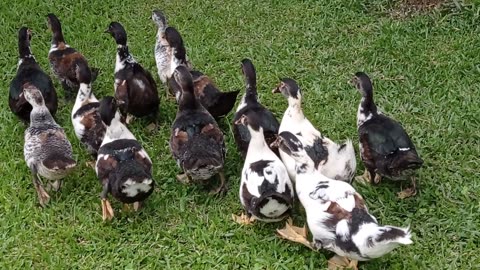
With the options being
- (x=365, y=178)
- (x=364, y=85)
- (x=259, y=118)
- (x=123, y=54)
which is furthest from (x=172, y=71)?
(x=365, y=178)

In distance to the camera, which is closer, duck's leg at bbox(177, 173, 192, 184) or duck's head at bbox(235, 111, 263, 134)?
duck's head at bbox(235, 111, 263, 134)

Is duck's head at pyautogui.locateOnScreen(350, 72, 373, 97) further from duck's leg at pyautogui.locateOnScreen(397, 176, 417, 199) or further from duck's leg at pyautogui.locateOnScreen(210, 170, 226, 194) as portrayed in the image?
duck's leg at pyautogui.locateOnScreen(210, 170, 226, 194)

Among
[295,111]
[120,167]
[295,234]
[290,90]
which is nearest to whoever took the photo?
[295,234]

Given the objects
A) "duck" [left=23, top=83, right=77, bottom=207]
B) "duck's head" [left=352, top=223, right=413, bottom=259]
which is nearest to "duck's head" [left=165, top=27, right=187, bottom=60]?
"duck" [left=23, top=83, right=77, bottom=207]

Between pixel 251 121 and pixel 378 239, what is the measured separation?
1.64 meters

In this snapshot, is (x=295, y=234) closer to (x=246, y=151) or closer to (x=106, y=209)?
(x=246, y=151)

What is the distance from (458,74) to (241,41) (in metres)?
2.42

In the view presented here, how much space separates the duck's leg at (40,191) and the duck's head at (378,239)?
262 cm

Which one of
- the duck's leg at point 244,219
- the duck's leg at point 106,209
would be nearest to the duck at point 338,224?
the duck's leg at point 244,219

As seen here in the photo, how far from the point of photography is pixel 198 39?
25.5ft

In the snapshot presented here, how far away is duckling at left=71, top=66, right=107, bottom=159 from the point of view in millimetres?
5891

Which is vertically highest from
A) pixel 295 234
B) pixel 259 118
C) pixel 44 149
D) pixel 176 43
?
pixel 176 43

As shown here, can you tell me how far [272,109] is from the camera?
261 inches

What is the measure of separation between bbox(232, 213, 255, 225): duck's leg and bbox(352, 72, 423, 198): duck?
1.00 meters
